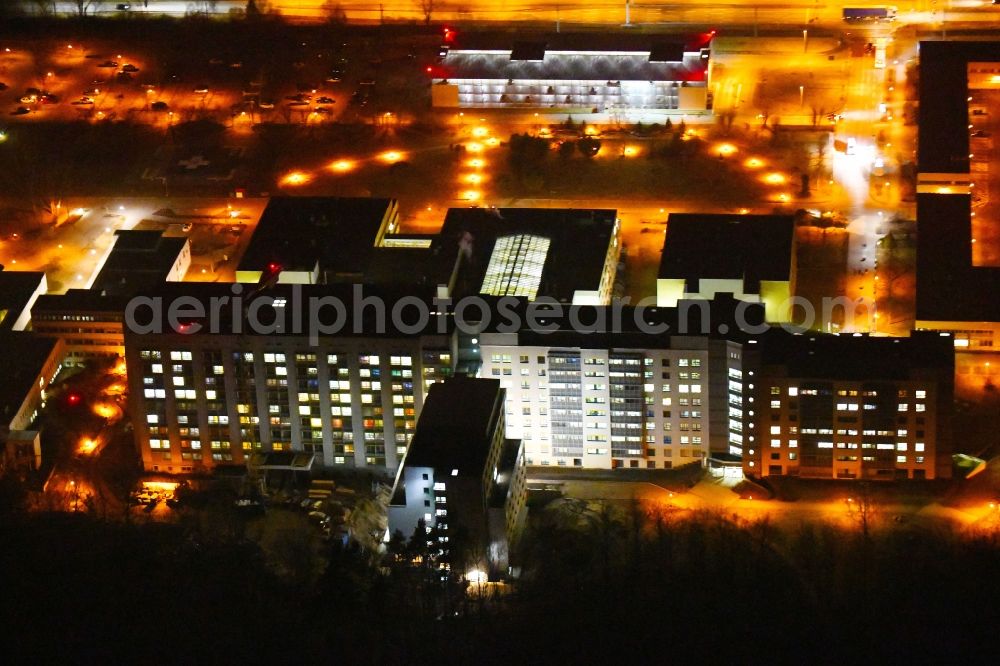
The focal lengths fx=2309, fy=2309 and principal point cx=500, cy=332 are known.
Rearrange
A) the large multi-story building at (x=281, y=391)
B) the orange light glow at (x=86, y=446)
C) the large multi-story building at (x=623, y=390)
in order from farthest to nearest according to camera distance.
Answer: the orange light glow at (x=86, y=446)
the large multi-story building at (x=281, y=391)
the large multi-story building at (x=623, y=390)

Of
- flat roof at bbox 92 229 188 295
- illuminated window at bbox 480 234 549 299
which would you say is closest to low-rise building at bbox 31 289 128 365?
flat roof at bbox 92 229 188 295

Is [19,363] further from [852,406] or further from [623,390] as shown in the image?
[852,406]

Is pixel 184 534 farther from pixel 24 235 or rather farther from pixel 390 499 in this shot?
pixel 24 235

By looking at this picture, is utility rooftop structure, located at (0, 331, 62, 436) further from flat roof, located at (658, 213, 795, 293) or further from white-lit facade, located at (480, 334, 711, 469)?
flat roof, located at (658, 213, 795, 293)

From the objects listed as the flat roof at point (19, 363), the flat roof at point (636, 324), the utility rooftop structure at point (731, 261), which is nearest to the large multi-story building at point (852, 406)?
the flat roof at point (636, 324)

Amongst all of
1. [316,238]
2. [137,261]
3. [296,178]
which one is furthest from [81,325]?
[296,178]

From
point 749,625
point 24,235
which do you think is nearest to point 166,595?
point 749,625

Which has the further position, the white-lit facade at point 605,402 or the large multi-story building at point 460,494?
the white-lit facade at point 605,402

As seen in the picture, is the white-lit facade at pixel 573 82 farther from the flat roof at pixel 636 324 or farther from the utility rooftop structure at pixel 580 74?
the flat roof at pixel 636 324
